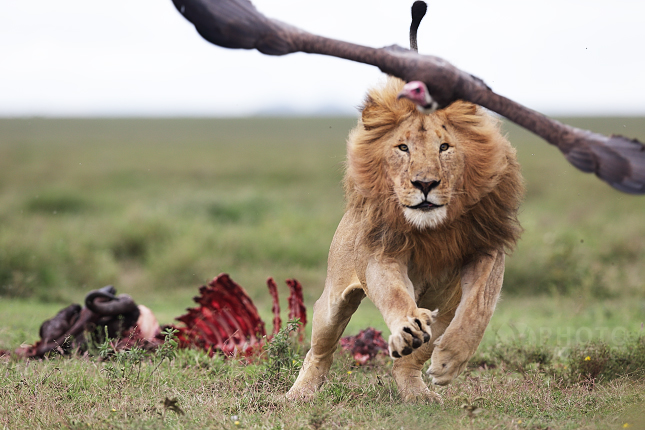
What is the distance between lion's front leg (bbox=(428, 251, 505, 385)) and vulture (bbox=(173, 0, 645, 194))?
3.73ft

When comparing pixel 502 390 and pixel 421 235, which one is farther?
pixel 502 390

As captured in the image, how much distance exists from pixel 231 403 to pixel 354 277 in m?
1.04

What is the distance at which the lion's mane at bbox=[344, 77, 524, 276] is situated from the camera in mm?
4023

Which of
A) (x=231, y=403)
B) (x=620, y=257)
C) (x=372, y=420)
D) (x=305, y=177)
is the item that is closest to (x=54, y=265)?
(x=231, y=403)

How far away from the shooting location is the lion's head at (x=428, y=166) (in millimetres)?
3861

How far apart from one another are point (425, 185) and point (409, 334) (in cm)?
73

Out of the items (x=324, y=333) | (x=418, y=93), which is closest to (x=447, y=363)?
(x=324, y=333)

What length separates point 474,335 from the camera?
12.9 feet

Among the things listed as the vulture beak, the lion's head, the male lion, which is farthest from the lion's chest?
the vulture beak

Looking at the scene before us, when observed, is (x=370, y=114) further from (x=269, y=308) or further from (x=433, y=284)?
(x=269, y=308)

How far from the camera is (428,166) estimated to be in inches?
151

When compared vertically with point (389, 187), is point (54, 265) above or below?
below

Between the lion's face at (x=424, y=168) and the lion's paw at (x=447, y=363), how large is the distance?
0.62 meters

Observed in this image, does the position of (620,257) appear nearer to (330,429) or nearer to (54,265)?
(54,265)
